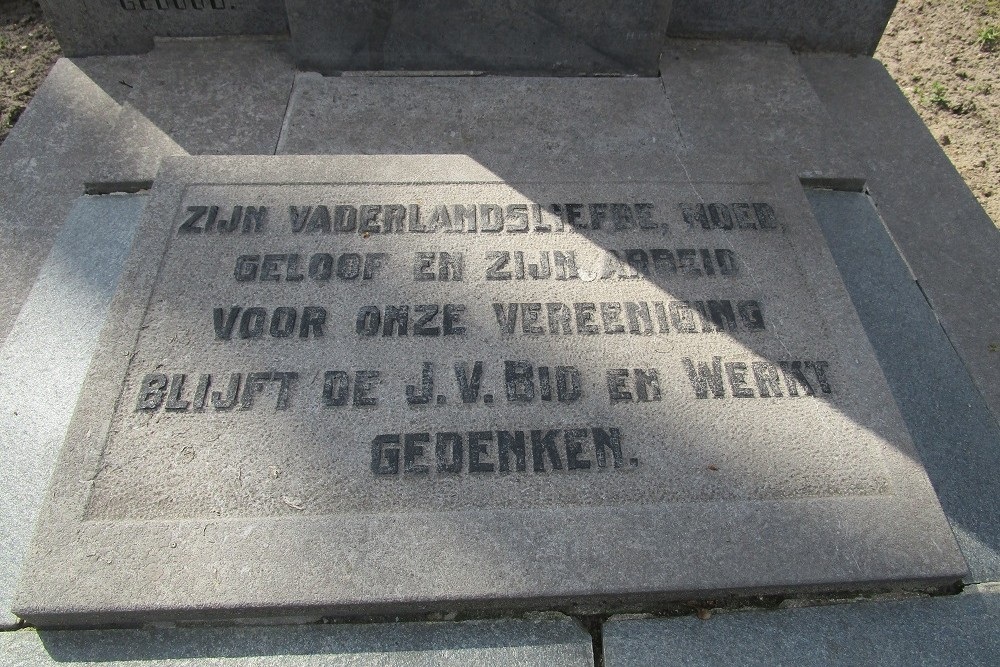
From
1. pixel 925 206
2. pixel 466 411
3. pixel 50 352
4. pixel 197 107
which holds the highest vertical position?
pixel 197 107

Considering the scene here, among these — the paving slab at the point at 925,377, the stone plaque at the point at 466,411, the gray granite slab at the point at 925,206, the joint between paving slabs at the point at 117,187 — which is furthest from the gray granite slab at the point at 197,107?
the gray granite slab at the point at 925,206

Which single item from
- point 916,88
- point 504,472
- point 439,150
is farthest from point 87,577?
point 916,88

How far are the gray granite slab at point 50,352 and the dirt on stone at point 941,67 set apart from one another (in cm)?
118

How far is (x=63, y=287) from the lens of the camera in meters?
2.47

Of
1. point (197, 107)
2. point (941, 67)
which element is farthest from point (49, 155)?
point (941, 67)

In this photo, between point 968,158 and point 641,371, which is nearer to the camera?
point 641,371

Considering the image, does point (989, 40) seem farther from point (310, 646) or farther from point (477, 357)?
point (310, 646)

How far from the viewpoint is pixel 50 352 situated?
2.32 metres

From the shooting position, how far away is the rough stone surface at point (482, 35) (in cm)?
305

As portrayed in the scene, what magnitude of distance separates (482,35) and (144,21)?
1.73m

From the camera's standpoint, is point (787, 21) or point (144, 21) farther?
point (787, 21)

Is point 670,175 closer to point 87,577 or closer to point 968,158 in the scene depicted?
point 968,158

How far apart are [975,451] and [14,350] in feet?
11.2

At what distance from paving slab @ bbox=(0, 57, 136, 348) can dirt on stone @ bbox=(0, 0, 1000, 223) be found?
1.20 feet
